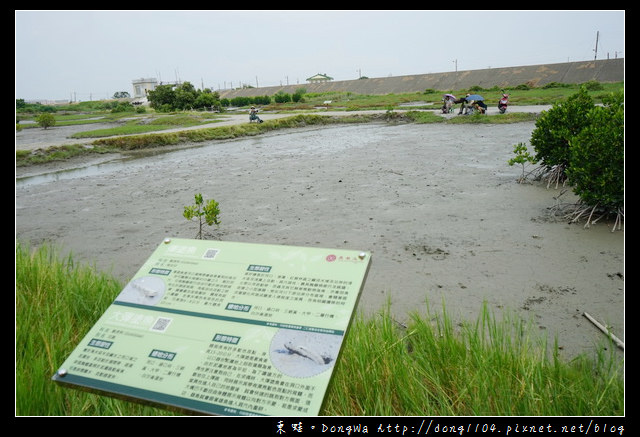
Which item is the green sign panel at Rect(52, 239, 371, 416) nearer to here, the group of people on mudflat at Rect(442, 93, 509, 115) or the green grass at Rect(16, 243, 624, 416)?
the green grass at Rect(16, 243, 624, 416)

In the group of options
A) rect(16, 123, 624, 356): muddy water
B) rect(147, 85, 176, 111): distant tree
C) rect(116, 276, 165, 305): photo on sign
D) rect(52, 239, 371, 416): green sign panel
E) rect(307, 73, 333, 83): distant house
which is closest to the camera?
rect(52, 239, 371, 416): green sign panel

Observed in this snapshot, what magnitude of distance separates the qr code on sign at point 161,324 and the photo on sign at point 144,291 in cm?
10

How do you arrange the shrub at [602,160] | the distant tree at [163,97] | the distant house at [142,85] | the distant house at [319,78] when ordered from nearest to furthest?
1. the shrub at [602,160]
2. the distant tree at [163,97]
3. the distant house at [142,85]
4. the distant house at [319,78]

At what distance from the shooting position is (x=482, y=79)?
43.7 m

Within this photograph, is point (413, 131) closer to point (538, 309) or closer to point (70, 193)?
point (70, 193)

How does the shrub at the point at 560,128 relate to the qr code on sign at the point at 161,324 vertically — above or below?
above

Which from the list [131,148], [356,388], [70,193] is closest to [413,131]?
[131,148]

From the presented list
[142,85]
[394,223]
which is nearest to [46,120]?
[394,223]

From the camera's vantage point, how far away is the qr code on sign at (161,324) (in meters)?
1.72

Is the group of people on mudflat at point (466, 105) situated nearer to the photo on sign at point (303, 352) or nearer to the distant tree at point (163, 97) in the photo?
the distant tree at point (163, 97)

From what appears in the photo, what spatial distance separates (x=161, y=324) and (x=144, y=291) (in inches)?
8.6

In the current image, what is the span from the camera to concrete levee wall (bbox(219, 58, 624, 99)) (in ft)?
110

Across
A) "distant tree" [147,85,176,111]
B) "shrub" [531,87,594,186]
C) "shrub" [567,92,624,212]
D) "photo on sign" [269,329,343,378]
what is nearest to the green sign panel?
"photo on sign" [269,329,343,378]

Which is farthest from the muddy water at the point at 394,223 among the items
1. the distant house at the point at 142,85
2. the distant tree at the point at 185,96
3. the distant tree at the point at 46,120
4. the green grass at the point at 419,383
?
the distant house at the point at 142,85
